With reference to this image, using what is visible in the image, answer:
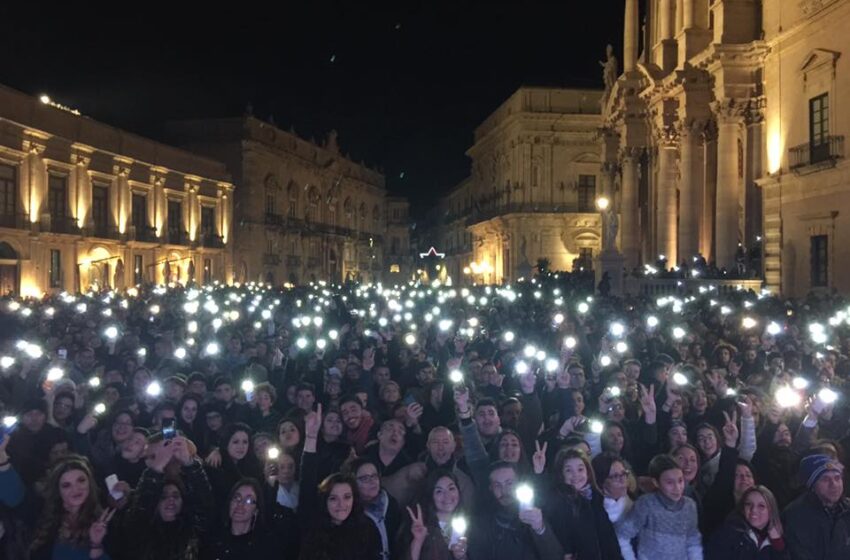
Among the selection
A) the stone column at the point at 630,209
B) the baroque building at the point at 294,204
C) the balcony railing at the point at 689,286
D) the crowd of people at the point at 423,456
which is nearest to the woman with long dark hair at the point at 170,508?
the crowd of people at the point at 423,456

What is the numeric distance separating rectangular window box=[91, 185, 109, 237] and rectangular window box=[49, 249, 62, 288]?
340 cm

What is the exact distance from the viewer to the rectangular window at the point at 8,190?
3719 cm

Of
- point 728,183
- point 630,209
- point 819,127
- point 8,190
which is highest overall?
point 819,127

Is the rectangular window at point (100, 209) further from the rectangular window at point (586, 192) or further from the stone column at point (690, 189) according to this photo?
the rectangular window at point (586, 192)

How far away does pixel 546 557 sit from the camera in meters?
5.47

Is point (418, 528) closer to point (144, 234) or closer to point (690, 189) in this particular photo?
point (690, 189)

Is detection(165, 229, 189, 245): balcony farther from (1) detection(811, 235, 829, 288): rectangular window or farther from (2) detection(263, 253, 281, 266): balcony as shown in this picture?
(1) detection(811, 235, 829, 288): rectangular window

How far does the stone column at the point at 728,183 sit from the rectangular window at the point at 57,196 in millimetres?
27268

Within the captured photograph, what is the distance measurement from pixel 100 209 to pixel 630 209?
24790mm

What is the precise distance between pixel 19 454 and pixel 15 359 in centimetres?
533

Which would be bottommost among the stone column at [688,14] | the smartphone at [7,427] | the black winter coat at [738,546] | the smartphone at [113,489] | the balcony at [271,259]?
the black winter coat at [738,546]

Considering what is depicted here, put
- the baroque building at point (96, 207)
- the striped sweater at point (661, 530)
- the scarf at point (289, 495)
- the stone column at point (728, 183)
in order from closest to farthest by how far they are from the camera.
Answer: the striped sweater at point (661, 530)
the scarf at point (289, 495)
the stone column at point (728, 183)
the baroque building at point (96, 207)

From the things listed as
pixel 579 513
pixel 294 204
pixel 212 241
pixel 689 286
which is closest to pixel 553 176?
pixel 294 204

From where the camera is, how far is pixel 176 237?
52875 mm
